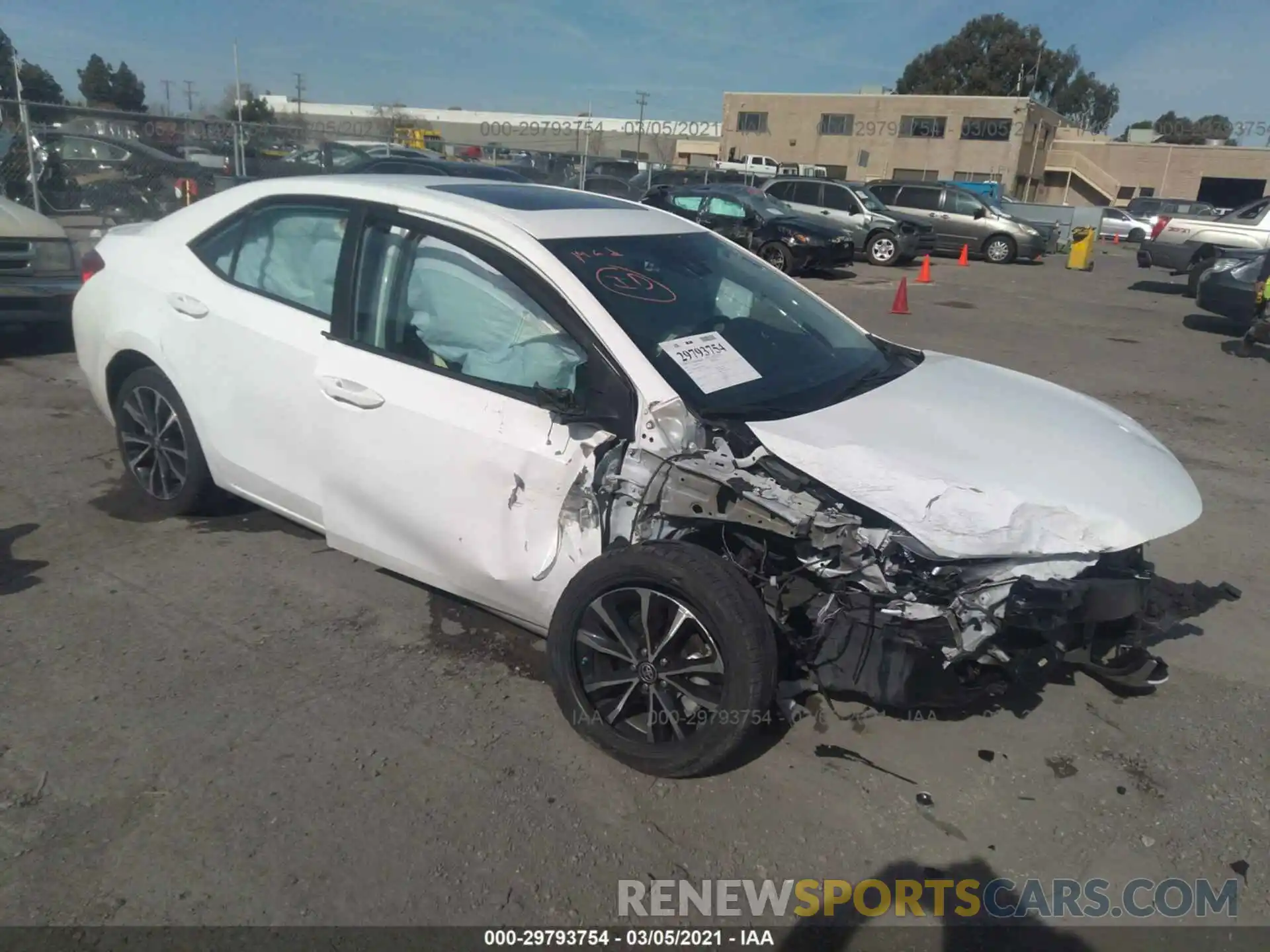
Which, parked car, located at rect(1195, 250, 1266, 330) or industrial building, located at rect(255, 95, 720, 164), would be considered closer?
parked car, located at rect(1195, 250, 1266, 330)

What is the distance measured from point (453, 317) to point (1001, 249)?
22273 millimetres

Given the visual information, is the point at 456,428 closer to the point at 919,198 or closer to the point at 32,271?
the point at 32,271

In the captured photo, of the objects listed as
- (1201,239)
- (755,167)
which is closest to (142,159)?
(1201,239)

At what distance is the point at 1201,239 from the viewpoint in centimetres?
1636

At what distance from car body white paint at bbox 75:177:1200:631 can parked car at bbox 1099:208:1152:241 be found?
36.0 metres

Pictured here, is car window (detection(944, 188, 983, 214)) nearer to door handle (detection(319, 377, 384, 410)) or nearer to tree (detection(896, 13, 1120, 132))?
door handle (detection(319, 377, 384, 410))

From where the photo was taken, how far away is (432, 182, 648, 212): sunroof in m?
3.66

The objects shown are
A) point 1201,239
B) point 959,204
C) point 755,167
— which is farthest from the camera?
point 755,167

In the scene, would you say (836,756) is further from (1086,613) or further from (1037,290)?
(1037,290)

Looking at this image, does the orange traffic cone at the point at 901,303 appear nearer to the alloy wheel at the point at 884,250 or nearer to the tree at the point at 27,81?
the alloy wheel at the point at 884,250

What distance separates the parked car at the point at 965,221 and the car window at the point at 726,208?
7346 mm

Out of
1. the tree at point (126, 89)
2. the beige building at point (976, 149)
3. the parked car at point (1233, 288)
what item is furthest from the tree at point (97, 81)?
the parked car at point (1233, 288)


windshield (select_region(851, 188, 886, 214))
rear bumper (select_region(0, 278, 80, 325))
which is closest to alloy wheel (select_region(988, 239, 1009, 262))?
windshield (select_region(851, 188, 886, 214))

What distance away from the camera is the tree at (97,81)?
241 feet
